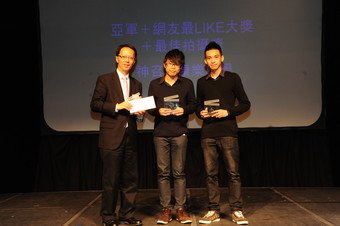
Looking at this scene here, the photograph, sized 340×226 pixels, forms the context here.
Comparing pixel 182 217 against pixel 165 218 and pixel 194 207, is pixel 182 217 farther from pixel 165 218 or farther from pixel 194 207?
pixel 194 207

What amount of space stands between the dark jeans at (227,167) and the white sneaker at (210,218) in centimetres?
5

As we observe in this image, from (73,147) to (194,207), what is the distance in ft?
6.22

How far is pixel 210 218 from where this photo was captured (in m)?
Answer: 3.13

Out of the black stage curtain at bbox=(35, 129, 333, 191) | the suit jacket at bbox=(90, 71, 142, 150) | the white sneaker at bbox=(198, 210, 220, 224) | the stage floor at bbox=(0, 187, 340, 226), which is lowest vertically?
the stage floor at bbox=(0, 187, 340, 226)

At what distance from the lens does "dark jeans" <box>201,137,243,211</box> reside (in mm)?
3145

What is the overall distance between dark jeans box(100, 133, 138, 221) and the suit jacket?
7cm

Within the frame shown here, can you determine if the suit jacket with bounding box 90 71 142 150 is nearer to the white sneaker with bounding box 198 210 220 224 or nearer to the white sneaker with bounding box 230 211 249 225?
the white sneaker with bounding box 198 210 220 224

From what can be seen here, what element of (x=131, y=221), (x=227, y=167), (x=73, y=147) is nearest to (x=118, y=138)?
(x=131, y=221)

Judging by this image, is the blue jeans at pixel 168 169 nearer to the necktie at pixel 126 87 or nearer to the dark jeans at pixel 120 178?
the dark jeans at pixel 120 178

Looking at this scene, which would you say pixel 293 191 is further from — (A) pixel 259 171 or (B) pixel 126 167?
(B) pixel 126 167

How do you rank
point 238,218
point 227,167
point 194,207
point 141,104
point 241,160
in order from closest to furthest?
point 141,104 → point 238,218 → point 227,167 → point 194,207 → point 241,160

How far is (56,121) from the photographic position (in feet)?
14.7

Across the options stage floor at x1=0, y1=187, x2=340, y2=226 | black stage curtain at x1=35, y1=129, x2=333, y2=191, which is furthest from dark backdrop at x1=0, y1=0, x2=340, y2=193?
stage floor at x1=0, y1=187, x2=340, y2=226

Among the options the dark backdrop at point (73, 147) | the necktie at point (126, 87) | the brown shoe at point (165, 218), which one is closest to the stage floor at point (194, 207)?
the brown shoe at point (165, 218)
